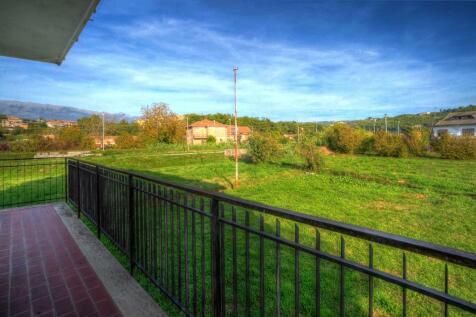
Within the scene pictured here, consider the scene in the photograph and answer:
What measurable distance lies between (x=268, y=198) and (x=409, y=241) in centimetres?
683

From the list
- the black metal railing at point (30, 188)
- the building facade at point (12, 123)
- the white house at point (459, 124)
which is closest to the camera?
the black metal railing at point (30, 188)

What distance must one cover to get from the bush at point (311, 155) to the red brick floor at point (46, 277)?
1131 centimetres

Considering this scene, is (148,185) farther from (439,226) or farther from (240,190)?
(240,190)

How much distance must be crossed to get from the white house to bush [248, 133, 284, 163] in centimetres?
2673

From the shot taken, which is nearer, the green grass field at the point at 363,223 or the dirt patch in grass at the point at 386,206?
the green grass field at the point at 363,223

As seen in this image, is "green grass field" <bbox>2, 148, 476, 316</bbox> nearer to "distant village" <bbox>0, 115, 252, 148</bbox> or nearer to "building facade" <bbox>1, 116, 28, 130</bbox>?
"distant village" <bbox>0, 115, 252, 148</bbox>

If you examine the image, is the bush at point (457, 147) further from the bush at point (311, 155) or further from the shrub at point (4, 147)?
the shrub at point (4, 147)

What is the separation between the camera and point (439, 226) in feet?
16.9

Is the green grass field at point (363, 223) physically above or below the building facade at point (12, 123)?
below

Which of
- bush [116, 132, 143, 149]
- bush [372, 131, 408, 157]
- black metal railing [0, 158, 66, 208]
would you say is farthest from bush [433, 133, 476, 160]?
bush [116, 132, 143, 149]

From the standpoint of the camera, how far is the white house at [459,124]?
31688 mm

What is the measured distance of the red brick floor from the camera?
83.9 inches

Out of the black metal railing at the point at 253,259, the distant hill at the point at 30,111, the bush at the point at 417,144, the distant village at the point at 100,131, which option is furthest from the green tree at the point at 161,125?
the black metal railing at the point at 253,259

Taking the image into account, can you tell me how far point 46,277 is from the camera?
2588mm
